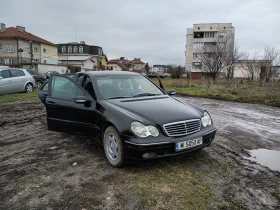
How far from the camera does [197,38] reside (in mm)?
58500

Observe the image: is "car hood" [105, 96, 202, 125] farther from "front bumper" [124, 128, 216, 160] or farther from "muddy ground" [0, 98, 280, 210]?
"muddy ground" [0, 98, 280, 210]

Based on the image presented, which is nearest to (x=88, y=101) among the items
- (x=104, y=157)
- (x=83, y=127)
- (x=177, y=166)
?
(x=83, y=127)

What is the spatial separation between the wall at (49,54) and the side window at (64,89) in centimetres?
4819

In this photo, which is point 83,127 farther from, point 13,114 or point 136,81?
point 13,114

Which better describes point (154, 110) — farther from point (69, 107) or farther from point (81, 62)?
point (81, 62)

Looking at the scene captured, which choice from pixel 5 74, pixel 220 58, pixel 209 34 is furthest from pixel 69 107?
pixel 209 34

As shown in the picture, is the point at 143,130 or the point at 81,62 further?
the point at 81,62

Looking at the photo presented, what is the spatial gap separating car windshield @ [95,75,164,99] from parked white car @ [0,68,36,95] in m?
10.6

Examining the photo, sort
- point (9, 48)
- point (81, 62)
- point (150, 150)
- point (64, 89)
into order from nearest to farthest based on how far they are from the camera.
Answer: point (150, 150) → point (64, 89) → point (9, 48) → point (81, 62)

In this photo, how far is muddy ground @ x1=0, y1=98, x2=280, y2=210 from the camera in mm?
2691

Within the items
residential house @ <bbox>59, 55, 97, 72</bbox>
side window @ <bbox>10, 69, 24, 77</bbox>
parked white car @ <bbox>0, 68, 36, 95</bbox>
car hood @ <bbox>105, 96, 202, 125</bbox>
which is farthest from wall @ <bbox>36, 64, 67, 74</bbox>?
car hood @ <bbox>105, 96, 202, 125</bbox>

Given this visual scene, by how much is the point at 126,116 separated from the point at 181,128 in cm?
85

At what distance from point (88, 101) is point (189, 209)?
254 cm

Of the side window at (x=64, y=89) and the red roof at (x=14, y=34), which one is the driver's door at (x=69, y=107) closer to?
the side window at (x=64, y=89)
